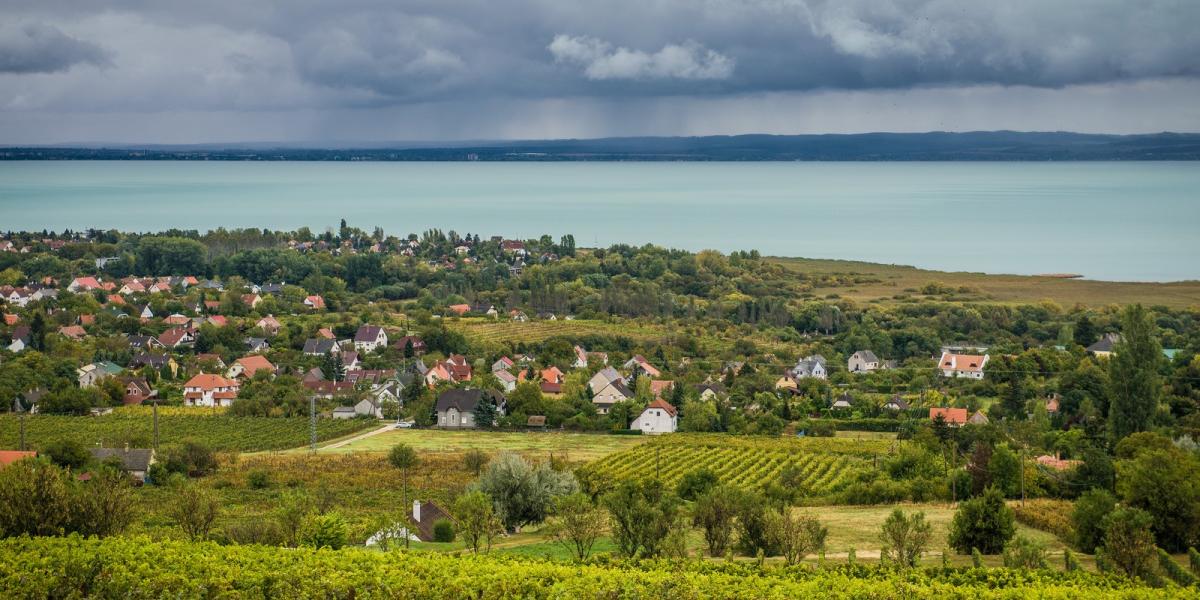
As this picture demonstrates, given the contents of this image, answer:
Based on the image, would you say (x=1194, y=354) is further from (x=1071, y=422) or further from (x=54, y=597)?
(x=54, y=597)

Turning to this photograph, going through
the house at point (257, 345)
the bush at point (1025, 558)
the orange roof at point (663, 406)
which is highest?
the bush at point (1025, 558)

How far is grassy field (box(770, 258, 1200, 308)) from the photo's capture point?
60.3 m

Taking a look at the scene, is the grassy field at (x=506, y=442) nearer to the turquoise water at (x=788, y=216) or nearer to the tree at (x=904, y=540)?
the tree at (x=904, y=540)

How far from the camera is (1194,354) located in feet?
129

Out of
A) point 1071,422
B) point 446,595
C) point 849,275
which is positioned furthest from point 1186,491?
point 849,275

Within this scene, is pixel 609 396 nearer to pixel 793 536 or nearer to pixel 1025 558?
pixel 793 536

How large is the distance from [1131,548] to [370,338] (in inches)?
1502

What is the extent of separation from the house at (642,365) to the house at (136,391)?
17.2 m

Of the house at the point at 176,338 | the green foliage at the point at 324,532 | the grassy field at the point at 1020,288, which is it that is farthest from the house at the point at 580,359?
the green foliage at the point at 324,532

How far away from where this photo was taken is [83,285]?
64.7 meters

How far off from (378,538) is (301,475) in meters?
9.67

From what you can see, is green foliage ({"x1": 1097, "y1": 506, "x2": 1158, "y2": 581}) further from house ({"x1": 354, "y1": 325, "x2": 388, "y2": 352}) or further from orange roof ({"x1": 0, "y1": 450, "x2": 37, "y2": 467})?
house ({"x1": 354, "y1": 325, "x2": 388, "y2": 352})

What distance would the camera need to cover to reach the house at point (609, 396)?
129 feet

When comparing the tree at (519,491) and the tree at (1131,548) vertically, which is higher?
the tree at (1131,548)
